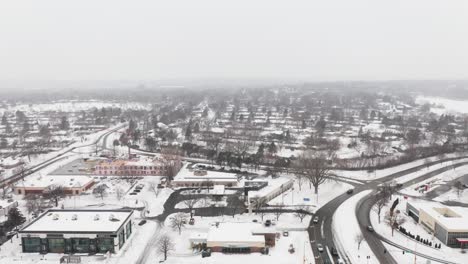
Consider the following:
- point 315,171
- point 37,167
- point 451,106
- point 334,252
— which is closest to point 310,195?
point 315,171

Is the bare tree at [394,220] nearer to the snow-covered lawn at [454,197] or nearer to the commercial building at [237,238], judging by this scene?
the snow-covered lawn at [454,197]

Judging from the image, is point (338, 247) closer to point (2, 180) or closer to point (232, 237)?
point (232, 237)

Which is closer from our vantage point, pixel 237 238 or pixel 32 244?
pixel 32 244

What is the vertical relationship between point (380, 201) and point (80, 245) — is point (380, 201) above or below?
above

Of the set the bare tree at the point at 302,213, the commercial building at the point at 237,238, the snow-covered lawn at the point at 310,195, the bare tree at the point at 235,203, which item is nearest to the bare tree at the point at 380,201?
the snow-covered lawn at the point at 310,195

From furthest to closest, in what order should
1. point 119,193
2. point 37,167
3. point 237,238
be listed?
1. point 37,167
2. point 119,193
3. point 237,238

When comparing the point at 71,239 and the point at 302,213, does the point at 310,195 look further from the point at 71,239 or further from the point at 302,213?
the point at 71,239

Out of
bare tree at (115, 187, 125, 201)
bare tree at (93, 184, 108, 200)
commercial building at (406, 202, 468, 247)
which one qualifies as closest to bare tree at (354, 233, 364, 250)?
commercial building at (406, 202, 468, 247)

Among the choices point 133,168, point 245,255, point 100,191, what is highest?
point 133,168
